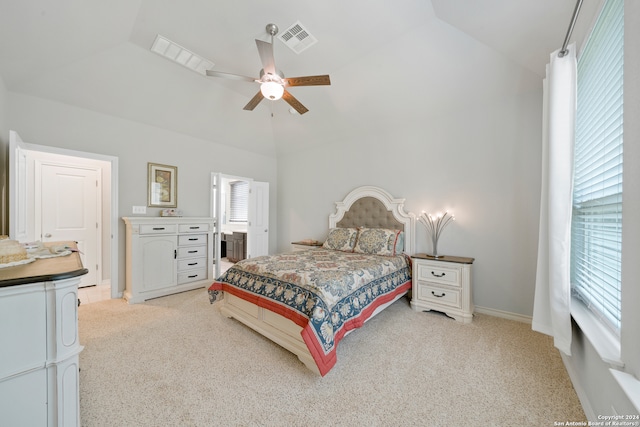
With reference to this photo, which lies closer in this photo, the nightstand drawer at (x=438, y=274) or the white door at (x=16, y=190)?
the white door at (x=16, y=190)

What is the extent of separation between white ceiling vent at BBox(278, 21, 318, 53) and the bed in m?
2.33

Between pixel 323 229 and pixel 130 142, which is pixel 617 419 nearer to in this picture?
pixel 323 229

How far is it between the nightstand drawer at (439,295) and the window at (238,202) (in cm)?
494

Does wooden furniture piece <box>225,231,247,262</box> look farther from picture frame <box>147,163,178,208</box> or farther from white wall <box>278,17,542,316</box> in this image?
white wall <box>278,17,542,316</box>

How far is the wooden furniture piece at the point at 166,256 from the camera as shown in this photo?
3.47 m

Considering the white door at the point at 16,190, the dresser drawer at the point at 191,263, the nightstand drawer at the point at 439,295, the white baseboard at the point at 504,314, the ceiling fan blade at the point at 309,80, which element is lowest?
the white baseboard at the point at 504,314

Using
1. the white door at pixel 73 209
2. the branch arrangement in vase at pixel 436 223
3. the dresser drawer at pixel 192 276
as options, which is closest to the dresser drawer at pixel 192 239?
the dresser drawer at pixel 192 276

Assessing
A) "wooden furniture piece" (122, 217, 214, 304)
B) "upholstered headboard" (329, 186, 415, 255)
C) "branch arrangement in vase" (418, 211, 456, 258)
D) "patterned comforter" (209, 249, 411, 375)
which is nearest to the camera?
"patterned comforter" (209, 249, 411, 375)

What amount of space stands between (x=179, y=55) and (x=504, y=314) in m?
5.15

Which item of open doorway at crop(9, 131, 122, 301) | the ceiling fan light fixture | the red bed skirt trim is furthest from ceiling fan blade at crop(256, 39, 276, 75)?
open doorway at crop(9, 131, 122, 301)

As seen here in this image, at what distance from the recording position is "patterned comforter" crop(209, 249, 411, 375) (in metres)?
1.89

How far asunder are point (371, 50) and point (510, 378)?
3.58 meters

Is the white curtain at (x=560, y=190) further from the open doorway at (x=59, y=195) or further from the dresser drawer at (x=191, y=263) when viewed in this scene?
the open doorway at (x=59, y=195)

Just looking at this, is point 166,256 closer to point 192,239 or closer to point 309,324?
point 192,239
